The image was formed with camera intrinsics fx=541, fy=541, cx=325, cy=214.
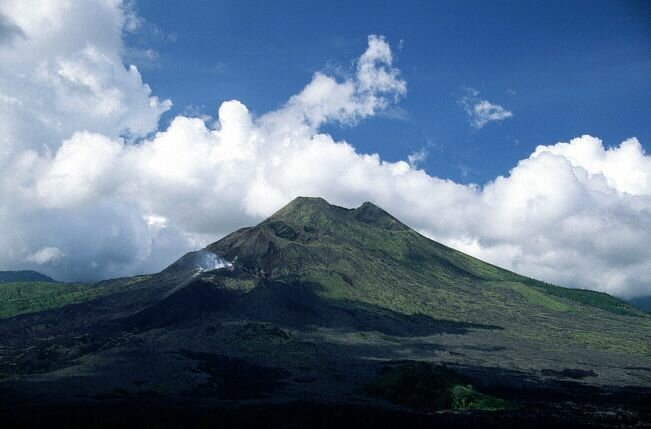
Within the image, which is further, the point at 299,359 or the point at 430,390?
the point at 299,359

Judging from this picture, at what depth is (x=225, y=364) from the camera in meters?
111

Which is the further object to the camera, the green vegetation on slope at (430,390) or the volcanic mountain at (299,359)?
the green vegetation on slope at (430,390)

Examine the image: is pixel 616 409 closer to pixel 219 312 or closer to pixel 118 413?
pixel 118 413

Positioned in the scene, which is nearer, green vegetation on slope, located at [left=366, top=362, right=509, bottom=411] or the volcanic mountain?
the volcanic mountain

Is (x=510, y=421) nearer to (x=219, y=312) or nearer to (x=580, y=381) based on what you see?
(x=580, y=381)

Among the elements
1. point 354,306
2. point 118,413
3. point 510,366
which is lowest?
point 118,413

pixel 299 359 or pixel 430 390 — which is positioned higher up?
pixel 299 359

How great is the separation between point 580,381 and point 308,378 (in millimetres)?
56468

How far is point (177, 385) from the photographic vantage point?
89938 millimetres

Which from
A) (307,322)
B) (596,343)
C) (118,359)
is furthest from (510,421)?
(596,343)

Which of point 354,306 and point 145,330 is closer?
point 145,330

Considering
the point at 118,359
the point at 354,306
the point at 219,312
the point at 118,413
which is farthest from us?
the point at 354,306

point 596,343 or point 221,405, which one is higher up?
point 596,343

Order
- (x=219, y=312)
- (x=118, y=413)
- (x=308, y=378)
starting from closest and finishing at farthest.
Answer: (x=118, y=413)
(x=308, y=378)
(x=219, y=312)
